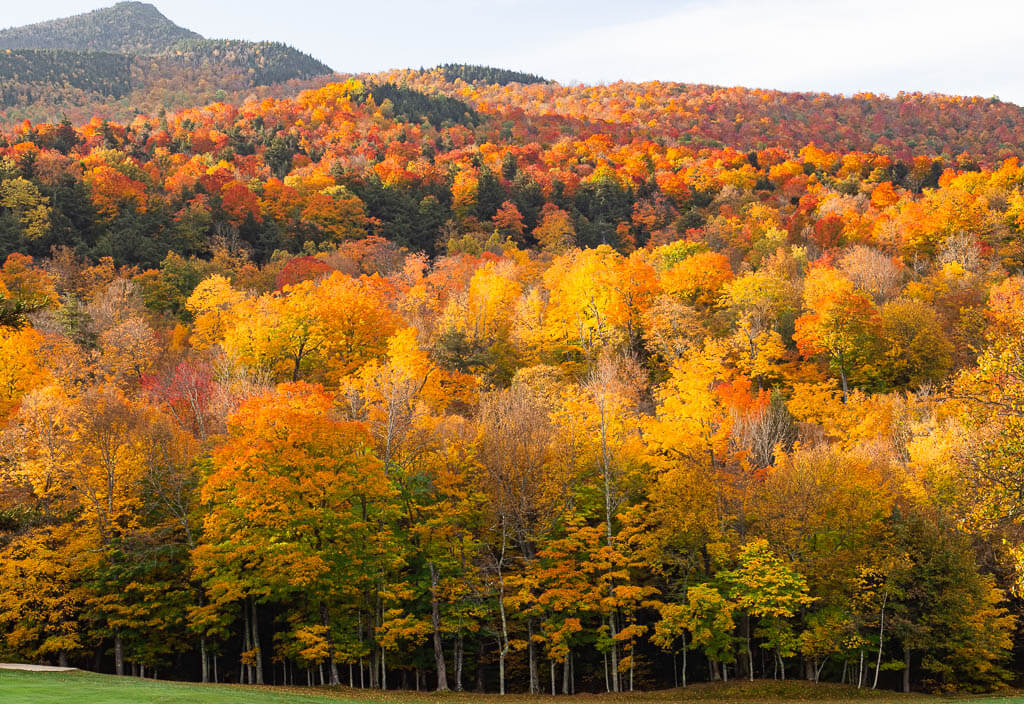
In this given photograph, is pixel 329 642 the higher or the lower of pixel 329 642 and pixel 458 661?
the higher

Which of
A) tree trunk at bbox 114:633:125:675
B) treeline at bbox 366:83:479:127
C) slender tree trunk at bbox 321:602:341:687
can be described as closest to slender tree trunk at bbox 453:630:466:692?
slender tree trunk at bbox 321:602:341:687

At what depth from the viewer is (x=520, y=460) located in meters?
41.2

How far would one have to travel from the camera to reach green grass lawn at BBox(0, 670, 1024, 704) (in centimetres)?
2208

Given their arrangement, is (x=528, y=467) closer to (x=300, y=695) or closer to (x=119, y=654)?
(x=300, y=695)

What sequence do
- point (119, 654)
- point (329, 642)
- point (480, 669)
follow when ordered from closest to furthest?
point (329, 642), point (119, 654), point (480, 669)

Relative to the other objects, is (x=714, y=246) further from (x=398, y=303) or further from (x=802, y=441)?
(x=802, y=441)

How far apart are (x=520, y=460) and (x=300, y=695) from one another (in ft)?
54.0

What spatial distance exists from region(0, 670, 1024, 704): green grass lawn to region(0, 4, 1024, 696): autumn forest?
238 centimetres

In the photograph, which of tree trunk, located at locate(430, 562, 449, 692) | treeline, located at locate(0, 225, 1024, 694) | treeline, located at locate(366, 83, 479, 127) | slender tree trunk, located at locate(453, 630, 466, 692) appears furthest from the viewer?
treeline, located at locate(366, 83, 479, 127)

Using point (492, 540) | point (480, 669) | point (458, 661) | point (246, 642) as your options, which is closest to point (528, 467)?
point (492, 540)

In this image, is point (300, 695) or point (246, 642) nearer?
point (300, 695)

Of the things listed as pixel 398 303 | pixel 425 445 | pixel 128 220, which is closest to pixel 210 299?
pixel 398 303

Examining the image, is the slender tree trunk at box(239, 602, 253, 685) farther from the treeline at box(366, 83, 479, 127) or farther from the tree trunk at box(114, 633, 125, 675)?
the treeline at box(366, 83, 479, 127)

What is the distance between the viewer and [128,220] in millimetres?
103250
